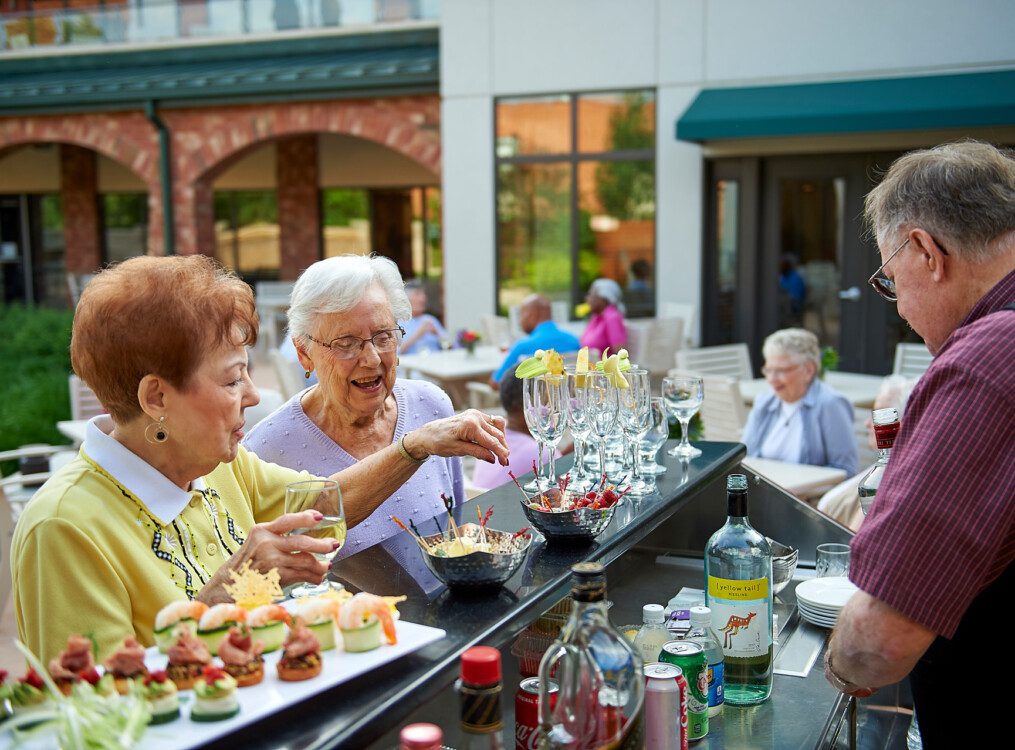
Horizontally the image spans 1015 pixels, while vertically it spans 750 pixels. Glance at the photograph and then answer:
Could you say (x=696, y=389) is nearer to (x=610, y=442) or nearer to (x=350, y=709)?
(x=610, y=442)

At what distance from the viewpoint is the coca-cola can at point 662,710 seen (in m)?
1.61

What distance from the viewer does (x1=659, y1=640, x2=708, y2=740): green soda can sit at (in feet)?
5.82

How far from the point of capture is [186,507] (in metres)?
1.92

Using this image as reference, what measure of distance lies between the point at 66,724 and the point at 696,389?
7.51ft

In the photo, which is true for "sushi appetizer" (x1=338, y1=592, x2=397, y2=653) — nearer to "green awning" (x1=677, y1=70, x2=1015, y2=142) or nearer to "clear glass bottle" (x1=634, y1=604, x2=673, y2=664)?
"clear glass bottle" (x1=634, y1=604, x2=673, y2=664)

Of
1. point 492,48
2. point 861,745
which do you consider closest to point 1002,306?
point 861,745

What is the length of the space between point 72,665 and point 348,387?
1.47 metres

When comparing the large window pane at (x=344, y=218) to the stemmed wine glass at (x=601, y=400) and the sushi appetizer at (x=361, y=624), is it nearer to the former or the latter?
the stemmed wine glass at (x=601, y=400)

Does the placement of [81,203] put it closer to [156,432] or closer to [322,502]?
[156,432]

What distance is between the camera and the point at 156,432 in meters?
1.85

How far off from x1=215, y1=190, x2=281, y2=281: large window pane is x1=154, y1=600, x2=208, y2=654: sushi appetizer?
18.0 metres

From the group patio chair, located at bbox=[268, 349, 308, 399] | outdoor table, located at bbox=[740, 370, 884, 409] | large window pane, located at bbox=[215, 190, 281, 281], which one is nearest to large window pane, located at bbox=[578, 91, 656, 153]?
outdoor table, located at bbox=[740, 370, 884, 409]

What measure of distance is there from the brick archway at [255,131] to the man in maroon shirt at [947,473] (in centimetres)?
1151

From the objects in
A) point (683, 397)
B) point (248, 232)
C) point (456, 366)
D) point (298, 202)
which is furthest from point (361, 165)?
point (683, 397)
